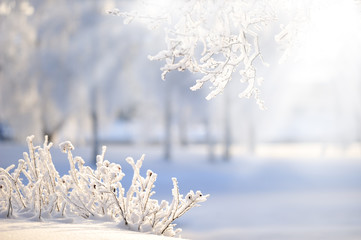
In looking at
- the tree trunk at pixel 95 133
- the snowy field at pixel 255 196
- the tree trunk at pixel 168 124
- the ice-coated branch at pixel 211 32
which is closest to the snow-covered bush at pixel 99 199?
the snowy field at pixel 255 196

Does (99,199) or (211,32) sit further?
(99,199)

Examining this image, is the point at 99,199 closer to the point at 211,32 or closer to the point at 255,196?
the point at 211,32

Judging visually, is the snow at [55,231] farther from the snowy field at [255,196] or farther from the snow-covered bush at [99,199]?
the snow-covered bush at [99,199]

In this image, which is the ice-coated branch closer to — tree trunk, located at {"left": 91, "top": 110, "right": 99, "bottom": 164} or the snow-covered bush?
the snow-covered bush

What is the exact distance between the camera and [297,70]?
2159 centimetres

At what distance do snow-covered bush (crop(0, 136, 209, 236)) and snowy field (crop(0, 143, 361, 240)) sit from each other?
27cm

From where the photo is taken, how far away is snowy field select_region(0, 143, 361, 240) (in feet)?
26.8

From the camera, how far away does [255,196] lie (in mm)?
14539

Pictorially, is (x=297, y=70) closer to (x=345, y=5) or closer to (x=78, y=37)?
(x=78, y=37)

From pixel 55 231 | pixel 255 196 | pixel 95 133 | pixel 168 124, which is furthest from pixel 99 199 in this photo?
pixel 168 124

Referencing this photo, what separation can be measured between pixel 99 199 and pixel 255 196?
10614 millimetres

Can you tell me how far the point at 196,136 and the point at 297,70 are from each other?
2216cm

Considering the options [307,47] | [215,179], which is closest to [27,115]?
[215,179]

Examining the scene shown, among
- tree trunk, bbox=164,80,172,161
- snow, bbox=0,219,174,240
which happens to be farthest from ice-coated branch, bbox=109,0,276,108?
tree trunk, bbox=164,80,172,161
